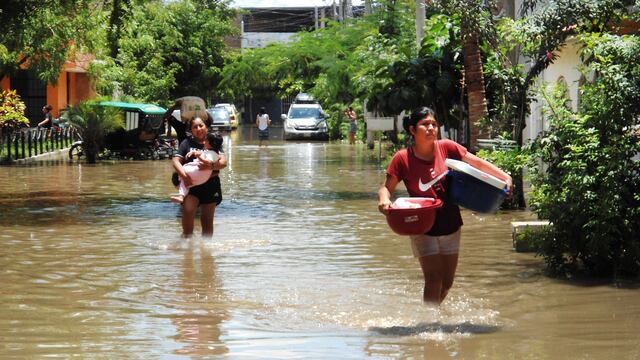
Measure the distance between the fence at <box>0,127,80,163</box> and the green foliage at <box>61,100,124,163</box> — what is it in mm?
945

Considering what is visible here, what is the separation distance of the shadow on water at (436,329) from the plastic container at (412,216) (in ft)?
2.49

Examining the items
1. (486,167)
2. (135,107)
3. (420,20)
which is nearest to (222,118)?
(135,107)

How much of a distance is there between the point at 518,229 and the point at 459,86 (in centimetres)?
932

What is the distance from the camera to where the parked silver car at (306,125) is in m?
48.8

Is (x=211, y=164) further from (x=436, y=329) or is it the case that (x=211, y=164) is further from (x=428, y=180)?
(x=436, y=329)

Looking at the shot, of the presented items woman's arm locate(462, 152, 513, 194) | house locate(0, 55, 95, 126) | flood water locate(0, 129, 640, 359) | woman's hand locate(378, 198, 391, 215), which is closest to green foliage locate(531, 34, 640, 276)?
flood water locate(0, 129, 640, 359)

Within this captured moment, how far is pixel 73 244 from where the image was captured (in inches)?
535

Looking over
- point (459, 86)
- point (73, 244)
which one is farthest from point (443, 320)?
point (459, 86)

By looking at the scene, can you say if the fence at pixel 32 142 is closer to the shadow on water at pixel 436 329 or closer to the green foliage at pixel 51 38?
the green foliage at pixel 51 38

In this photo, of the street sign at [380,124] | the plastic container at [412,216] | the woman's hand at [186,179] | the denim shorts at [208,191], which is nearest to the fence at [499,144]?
the denim shorts at [208,191]

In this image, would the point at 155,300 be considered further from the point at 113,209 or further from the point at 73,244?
the point at 113,209

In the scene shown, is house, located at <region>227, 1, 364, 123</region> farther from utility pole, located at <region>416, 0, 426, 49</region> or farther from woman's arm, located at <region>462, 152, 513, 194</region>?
woman's arm, located at <region>462, 152, 513, 194</region>

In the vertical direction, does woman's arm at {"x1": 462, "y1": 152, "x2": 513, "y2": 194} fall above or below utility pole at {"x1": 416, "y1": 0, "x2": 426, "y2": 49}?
below

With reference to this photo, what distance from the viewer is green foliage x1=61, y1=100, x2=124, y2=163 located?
3097 cm
